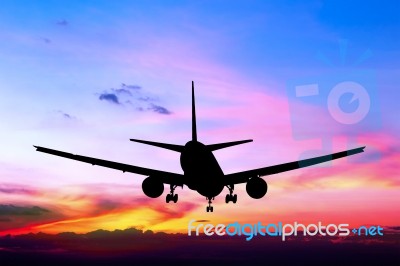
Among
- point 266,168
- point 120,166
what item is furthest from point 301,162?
Result: point 120,166

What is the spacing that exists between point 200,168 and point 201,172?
0.44m

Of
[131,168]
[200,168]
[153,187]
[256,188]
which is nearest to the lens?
[200,168]

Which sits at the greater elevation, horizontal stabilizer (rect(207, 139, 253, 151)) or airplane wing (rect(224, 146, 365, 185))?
horizontal stabilizer (rect(207, 139, 253, 151))

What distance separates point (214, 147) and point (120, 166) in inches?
433

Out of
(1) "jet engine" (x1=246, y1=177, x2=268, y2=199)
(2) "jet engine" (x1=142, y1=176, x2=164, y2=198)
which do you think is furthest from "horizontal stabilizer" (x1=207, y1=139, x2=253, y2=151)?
(2) "jet engine" (x1=142, y1=176, x2=164, y2=198)

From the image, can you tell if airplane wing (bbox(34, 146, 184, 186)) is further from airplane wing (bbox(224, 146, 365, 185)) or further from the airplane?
airplane wing (bbox(224, 146, 365, 185))

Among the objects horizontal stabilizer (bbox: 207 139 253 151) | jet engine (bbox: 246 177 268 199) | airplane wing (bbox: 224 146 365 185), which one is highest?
horizontal stabilizer (bbox: 207 139 253 151)

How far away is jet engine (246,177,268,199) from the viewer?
63.1 metres

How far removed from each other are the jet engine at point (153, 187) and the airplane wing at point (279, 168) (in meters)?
7.53

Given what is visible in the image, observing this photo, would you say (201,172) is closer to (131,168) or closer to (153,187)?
(153,187)

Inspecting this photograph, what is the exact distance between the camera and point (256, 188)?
63.2 meters

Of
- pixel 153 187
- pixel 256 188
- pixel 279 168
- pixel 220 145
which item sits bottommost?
pixel 256 188

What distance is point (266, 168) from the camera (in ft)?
207

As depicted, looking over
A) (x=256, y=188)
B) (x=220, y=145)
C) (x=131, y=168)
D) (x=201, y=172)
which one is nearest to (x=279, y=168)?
(x=256, y=188)
